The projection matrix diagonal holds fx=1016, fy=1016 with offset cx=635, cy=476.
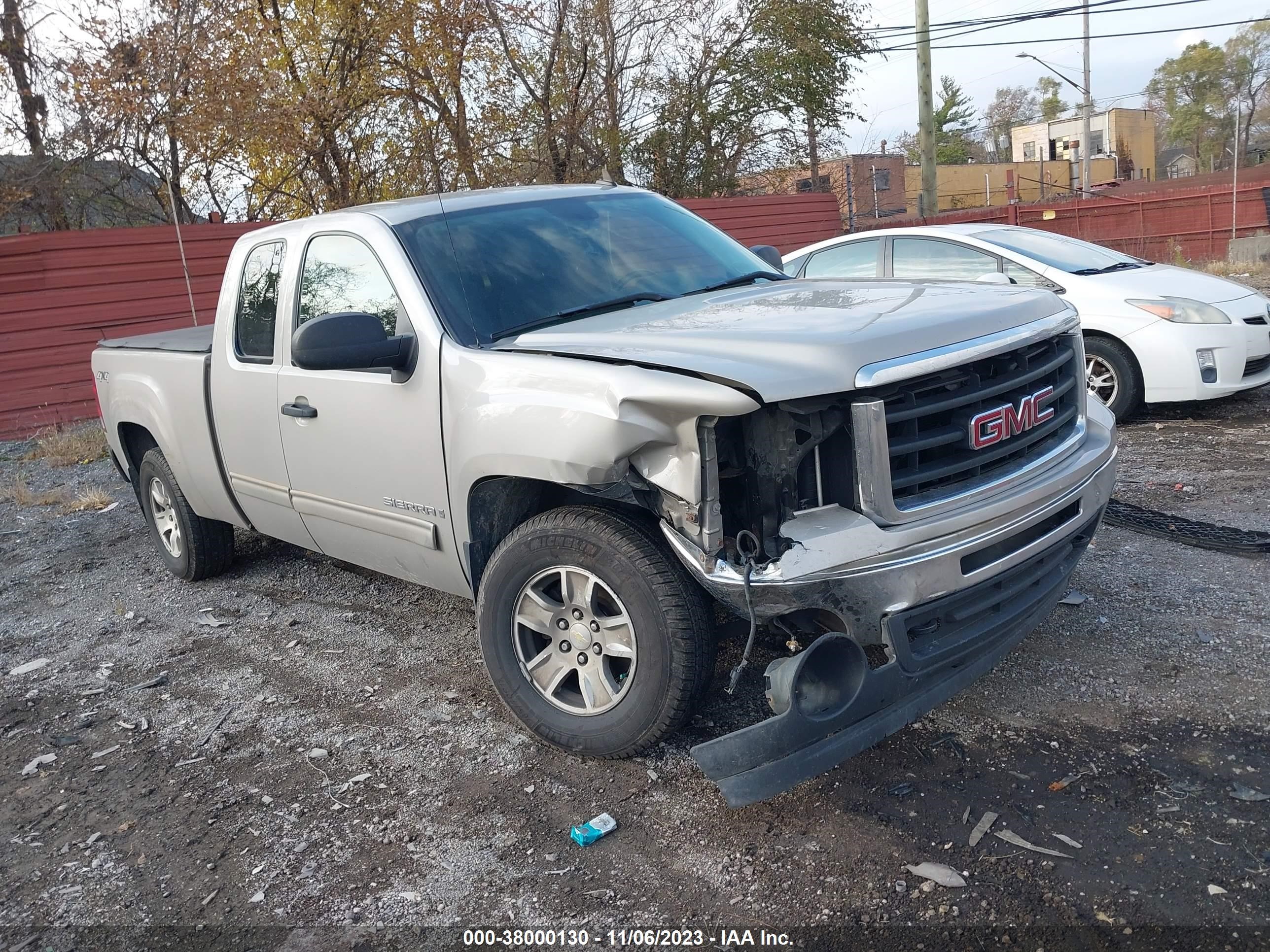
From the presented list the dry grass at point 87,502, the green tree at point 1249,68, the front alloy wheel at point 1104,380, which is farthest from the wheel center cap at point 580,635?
the green tree at point 1249,68

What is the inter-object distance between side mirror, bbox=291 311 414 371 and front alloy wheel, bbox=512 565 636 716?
100 centimetres

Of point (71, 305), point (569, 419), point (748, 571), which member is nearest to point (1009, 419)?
point (748, 571)

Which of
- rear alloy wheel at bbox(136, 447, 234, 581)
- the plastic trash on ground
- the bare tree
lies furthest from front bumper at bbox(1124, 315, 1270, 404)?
the bare tree

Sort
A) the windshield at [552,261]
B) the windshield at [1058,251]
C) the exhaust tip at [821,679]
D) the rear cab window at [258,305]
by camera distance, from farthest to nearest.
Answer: the windshield at [1058,251]
the rear cab window at [258,305]
the windshield at [552,261]
the exhaust tip at [821,679]

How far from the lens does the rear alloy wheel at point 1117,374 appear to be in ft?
23.2

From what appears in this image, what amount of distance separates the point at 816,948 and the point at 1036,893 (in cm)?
59

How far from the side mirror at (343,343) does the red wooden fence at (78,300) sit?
991cm

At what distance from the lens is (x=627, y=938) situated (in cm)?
258

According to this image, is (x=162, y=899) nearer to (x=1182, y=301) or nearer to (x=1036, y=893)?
(x=1036, y=893)

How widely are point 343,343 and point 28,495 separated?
21.7 ft

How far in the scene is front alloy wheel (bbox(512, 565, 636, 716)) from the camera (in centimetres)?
322

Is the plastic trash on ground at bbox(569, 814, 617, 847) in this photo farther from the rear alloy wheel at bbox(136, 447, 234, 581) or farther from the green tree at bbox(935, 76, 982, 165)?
the green tree at bbox(935, 76, 982, 165)

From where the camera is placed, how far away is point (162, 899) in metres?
2.95

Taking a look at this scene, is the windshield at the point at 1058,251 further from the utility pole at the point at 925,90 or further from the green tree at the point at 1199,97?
the green tree at the point at 1199,97
